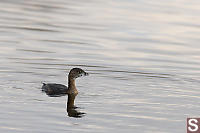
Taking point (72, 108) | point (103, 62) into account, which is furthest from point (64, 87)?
point (103, 62)

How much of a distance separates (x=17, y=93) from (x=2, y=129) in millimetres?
3015

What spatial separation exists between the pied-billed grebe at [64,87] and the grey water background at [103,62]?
0.78ft

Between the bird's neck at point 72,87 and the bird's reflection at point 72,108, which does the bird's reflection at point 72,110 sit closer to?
the bird's reflection at point 72,108

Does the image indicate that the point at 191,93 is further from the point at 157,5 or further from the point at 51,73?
the point at 157,5

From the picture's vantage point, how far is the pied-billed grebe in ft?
56.2

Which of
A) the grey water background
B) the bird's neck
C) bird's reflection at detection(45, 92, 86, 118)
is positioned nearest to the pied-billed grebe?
the bird's neck

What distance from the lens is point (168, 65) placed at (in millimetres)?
20781

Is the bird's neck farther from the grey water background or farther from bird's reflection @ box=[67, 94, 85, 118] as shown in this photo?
bird's reflection @ box=[67, 94, 85, 118]

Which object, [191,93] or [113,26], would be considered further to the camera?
[113,26]

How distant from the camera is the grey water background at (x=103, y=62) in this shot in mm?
14680

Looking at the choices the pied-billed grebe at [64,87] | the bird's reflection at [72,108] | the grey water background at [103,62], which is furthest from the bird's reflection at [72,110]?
the pied-billed grebe at [64,87]

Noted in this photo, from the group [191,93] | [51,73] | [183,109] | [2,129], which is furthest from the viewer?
[51,73]

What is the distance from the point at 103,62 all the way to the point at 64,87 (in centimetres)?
321

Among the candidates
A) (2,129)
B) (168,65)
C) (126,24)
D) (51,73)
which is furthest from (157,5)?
(2,129)
